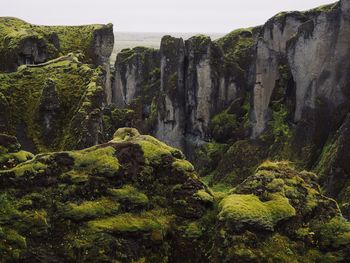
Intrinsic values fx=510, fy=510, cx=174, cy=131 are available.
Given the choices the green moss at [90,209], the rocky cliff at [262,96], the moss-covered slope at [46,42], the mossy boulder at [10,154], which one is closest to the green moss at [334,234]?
the green moss at [90,209]

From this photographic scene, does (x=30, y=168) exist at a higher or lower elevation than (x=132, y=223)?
higher

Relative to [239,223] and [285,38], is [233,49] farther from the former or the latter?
[239,223]

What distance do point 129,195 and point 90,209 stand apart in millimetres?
2327

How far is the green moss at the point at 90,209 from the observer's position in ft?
86.8

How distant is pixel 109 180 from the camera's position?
1112 inches

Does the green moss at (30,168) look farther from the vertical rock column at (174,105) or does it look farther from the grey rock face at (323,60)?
the vertical rock column at (174,105)

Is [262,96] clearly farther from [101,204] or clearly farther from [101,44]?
[101,204]

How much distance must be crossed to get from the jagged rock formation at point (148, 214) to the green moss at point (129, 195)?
0.05 meters

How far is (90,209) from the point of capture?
2681 centimetres

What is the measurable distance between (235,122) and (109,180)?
86.1m

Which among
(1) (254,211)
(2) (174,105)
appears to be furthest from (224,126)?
(1) (254,211)

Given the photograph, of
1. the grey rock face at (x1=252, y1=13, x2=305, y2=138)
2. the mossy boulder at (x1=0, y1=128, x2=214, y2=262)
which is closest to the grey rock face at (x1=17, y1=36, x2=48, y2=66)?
the mossy boulder at (x1=0, y1=128, x2=214, y2=262)

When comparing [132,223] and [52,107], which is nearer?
[132,223]

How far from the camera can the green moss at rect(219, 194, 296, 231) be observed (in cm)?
2670
